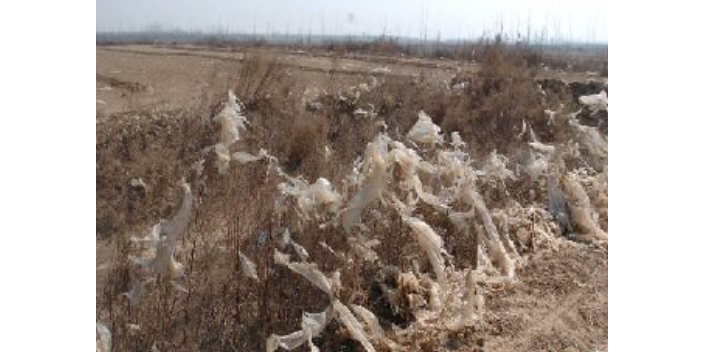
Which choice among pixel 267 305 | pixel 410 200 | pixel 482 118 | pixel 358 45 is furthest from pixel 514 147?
Answer: pixel 358 45

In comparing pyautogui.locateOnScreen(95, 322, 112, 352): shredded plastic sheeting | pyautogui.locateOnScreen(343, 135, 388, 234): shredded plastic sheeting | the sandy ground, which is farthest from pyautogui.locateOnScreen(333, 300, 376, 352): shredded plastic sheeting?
the sandy ground

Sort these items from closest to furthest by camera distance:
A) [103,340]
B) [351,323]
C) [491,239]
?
1. [103,340]
2. [351,323]
3. [491,239]

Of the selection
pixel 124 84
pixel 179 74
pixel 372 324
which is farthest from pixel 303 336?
pixel 179 74

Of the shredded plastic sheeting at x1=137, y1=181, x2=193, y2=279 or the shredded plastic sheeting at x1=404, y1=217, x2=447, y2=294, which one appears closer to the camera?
the shredded plastic sheeting at x1=137, y1=181, x2=193, y2=279

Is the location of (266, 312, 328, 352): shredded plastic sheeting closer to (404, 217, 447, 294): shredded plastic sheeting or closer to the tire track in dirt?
(404, 217, 447, 294): shredded plastic sheeting

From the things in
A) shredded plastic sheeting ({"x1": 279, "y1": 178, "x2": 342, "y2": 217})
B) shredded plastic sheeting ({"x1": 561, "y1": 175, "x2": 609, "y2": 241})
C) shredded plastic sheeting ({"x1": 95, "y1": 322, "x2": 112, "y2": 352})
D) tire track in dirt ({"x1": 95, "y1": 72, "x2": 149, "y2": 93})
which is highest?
tire track in dirt ({"x1": 95, "y1": 72, "x2": 149, "y2": 93})

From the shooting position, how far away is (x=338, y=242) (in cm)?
372

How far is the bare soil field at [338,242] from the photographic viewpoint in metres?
3.07

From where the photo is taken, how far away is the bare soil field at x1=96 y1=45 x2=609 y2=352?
10.1 feet

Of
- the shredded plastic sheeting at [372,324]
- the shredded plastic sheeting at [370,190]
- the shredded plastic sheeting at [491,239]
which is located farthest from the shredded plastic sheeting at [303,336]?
the shredded plastic sheeting at [491,239]

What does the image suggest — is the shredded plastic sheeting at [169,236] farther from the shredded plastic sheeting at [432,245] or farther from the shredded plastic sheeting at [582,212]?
the shredded plastic sheeting at [582,212]

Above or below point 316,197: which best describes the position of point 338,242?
below

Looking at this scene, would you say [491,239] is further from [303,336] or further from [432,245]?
[303,336]
